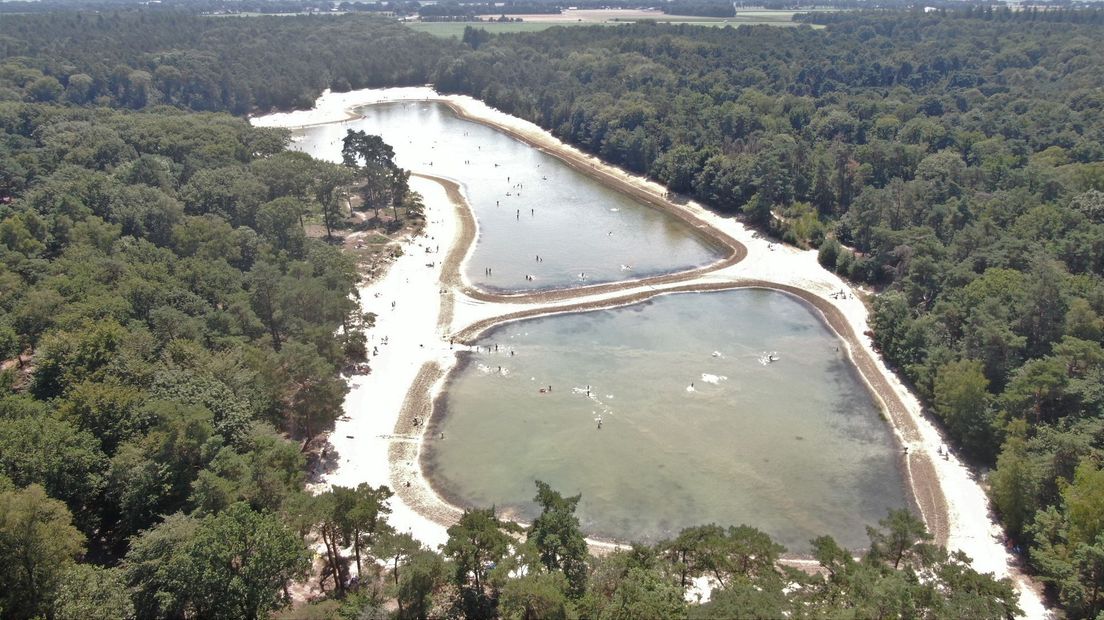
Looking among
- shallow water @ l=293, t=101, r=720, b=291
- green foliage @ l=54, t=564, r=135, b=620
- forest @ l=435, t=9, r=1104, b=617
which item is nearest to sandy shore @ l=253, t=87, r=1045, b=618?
forest @ l=435, t=9, r=1104, b=617

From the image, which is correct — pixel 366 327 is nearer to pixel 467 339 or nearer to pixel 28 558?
pixel 467 339

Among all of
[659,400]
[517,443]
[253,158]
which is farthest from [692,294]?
[253,158]

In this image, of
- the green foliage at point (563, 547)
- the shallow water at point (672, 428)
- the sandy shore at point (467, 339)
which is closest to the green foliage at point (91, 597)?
the sandy shore at point (467, 339)

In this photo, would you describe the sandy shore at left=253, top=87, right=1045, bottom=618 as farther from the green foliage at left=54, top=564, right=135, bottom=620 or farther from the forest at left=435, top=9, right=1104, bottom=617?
the green foliage at left=54, top=564, right=135, bottom=620

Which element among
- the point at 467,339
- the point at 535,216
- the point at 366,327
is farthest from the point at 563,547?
the point at 535,216

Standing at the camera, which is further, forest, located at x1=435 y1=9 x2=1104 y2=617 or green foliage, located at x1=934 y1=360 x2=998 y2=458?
green foliage, located at x1=934 y1=360 x2=998 y2=458

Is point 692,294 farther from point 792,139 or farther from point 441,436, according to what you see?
point 792,139
